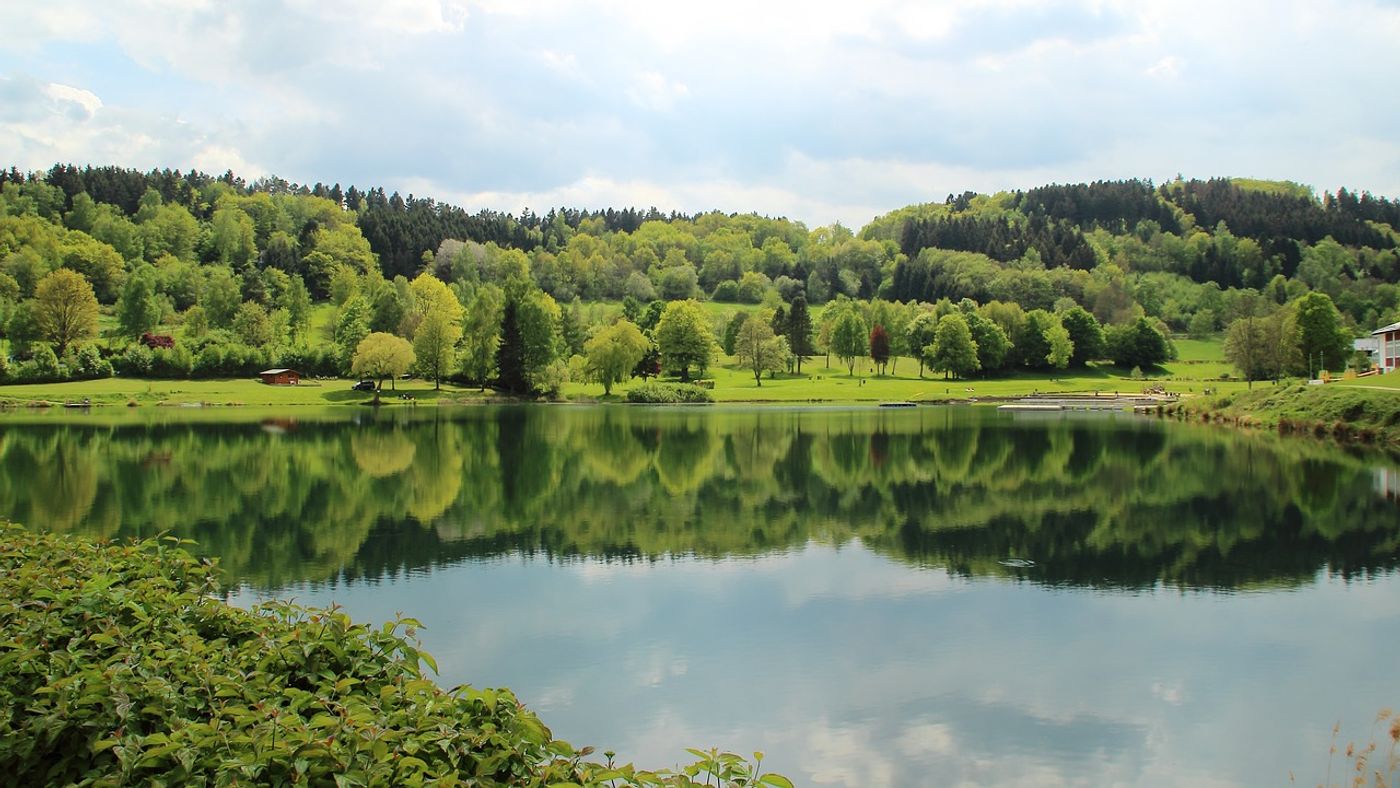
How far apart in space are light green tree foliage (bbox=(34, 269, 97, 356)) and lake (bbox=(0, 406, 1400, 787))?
70.4 meters

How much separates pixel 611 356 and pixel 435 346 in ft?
57.9

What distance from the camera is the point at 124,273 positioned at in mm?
138125

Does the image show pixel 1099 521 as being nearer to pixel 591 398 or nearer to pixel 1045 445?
pixel 1045 445

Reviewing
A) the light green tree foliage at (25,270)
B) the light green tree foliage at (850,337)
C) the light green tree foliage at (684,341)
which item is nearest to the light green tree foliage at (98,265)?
the light green tree foliage at (25,270)

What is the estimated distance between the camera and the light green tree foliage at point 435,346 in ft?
315

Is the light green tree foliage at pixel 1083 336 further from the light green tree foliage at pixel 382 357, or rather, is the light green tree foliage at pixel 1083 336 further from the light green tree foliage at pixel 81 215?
the light green tree foliage at pixel 81 215

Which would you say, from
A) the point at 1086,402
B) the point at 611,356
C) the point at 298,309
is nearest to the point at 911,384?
the point at 1086,402

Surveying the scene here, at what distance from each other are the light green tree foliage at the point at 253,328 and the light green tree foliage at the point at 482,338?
28.3 meters

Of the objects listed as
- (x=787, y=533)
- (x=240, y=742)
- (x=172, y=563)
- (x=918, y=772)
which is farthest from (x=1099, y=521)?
(x=240, y=742)

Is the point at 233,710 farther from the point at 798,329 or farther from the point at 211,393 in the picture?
the point at 798,329

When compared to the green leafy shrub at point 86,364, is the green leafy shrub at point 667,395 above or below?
below

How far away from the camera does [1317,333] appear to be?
84.8 metres

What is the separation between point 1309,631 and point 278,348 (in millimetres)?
106192

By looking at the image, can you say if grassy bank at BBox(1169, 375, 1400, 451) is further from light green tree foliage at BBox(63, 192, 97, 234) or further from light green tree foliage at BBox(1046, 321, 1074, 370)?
light green tree foliage at BBox(63, 192, 97, 234)
